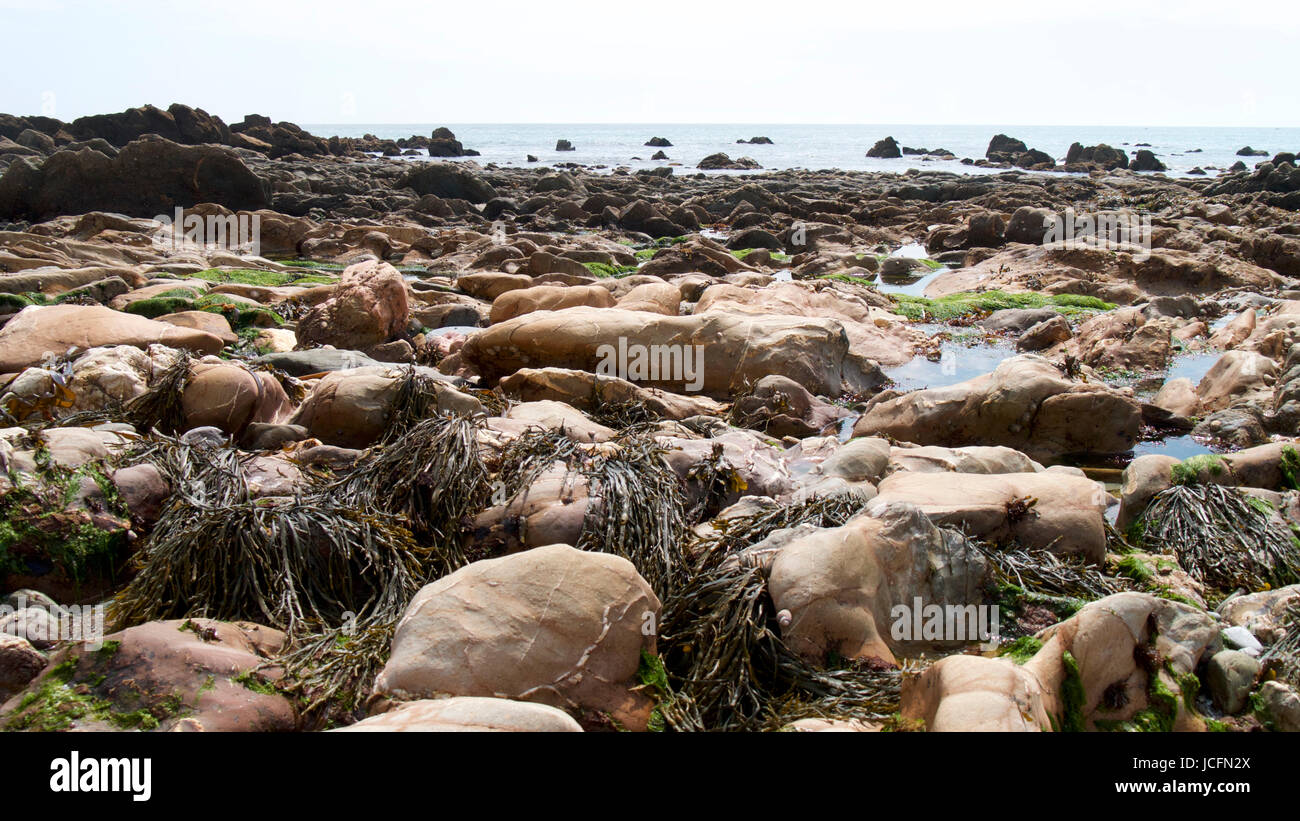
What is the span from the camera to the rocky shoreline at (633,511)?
342 centimetres

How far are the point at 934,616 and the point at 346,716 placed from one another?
8.74ft

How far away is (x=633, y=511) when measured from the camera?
4738mm

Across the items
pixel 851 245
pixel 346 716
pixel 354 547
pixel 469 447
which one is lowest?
pixel 346 716

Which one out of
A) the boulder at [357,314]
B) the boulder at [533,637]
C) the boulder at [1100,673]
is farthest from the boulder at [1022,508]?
the boulder at [357,314]

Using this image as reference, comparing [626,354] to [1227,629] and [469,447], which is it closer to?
[469,447]

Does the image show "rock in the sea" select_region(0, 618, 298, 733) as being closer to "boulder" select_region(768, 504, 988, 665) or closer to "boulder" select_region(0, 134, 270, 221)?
"boulder" select_region(768, 504, 988, 665)

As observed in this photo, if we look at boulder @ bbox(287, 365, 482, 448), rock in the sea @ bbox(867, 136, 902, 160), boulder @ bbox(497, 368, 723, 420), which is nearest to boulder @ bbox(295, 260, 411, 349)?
boulder @ bbox(497, 368, 723, 420)

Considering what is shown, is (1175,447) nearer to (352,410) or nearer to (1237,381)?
(1237,381)

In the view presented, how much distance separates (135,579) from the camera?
4.28m

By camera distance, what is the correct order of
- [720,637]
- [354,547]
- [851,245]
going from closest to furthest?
1. [720,637]
2. [354,547]
3. [851,245]

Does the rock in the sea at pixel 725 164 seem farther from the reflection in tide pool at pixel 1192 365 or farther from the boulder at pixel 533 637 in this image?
the boulder at pixel 533 637

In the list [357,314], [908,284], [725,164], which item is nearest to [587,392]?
[357,314]

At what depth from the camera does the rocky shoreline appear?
11.2 feet
